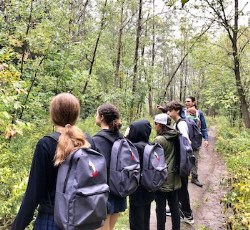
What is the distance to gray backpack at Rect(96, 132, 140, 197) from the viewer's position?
10.8 feet

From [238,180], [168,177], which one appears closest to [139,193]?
[168,177]

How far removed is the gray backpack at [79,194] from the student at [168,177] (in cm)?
205

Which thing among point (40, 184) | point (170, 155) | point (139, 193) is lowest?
point (139, 193)

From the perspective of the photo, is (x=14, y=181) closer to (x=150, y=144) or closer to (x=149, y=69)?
(x=150, y=144)

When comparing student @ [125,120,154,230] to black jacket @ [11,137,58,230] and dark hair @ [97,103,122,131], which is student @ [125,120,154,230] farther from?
black jacket @ [11,137,58,230]

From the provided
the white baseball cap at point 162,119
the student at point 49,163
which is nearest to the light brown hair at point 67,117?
the student at point 49,163

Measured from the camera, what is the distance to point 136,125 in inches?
150

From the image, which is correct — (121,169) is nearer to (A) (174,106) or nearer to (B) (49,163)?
(B) (49,163)

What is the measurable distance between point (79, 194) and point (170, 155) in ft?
8.05

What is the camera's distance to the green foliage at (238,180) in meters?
4.51

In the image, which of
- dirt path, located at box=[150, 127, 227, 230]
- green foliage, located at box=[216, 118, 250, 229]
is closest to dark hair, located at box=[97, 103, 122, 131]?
green foliage, located at box=[216, 118, 250, 229]

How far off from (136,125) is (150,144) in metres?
0.31

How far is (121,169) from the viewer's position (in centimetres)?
330

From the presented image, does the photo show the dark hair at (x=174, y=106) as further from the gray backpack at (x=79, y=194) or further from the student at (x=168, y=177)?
the gray backpack at (x=79, y=194)
